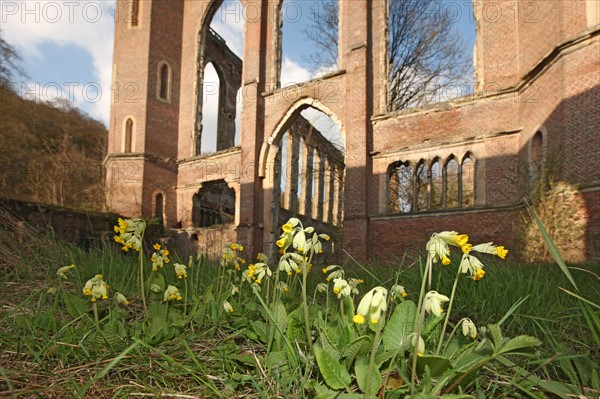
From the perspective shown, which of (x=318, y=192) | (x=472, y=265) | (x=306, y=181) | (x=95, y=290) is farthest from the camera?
(x=318, y=192)

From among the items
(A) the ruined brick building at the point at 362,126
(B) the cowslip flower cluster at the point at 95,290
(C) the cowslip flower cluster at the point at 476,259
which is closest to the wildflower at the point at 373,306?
(C) the cowslip flower cluster at the point at 476,259

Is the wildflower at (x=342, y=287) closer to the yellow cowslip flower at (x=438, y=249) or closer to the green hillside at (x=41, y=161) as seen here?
the yellow cowslip flower at (x=438, y=249)

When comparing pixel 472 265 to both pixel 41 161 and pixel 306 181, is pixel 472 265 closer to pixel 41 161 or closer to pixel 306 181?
pixel 306 181

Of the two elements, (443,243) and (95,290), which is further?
(95,290)

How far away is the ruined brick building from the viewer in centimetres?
1076

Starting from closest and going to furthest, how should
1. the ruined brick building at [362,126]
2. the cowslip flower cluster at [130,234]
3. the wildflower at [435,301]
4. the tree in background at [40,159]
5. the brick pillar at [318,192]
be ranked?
the wildflower at [435,301] → the cowslip flower cluster at [130,234] → the ruined brick building at [362,126] → the tree in background at [40,159] → the brick pillar at [318,192]

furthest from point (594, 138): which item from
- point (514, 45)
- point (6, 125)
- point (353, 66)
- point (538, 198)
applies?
point (6, 125)

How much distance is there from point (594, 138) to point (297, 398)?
11021 mm

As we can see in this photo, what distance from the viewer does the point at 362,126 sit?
14102 mm

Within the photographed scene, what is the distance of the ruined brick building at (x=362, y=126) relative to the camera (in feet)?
35.3

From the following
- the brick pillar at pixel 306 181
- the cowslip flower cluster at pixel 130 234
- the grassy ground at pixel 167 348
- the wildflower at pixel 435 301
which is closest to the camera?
the wildflower at pixel 435 301

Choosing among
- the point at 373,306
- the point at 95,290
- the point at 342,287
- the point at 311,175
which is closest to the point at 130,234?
the point at 95,290

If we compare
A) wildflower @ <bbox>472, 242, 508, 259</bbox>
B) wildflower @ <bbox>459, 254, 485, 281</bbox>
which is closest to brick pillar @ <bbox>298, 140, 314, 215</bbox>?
wildflower @ <bbox>459, 254, 485, 281</bbox>

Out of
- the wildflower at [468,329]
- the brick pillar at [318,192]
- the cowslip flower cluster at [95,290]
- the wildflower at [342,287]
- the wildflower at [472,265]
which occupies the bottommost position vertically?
the wildflower at [468,329]
